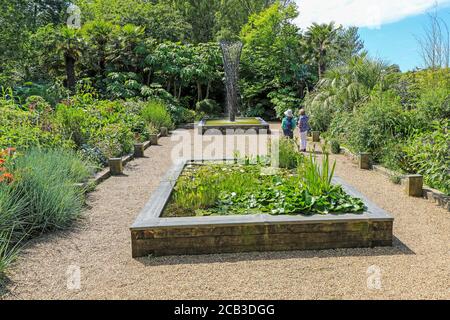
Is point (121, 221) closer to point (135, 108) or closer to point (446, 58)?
point (135, 108)

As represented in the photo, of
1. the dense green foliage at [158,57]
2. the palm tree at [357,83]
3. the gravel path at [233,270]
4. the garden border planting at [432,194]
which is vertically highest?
the dense green foliage at [158,57]

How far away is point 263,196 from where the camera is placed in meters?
5.04

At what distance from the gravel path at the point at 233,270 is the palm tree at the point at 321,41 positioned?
65.1ft

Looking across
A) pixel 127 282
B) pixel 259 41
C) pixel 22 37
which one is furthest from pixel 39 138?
pixel 259 41

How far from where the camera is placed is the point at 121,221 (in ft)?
17.0

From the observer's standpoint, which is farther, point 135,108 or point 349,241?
point 135,108

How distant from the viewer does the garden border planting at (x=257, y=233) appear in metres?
4.05

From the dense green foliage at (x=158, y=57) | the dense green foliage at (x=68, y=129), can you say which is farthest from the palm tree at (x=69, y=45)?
the dense green foliage at (x=68, y=129)

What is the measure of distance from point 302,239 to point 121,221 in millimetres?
2409

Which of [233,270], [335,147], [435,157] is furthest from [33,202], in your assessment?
[335,147]

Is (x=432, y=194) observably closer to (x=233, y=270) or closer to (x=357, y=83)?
(x=233, y=270)

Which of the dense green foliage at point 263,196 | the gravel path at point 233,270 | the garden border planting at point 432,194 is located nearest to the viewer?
the gravel path at point 233,270

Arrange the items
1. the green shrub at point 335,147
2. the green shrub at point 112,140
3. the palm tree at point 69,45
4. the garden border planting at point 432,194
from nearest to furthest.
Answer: the garden border planting at point 432,194, the green shrub at point 112,140, the green shrub at point 335,147, the palm tree at point 69,45

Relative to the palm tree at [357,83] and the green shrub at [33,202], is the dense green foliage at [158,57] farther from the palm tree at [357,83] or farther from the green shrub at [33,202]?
the green shrub at [33,202]
